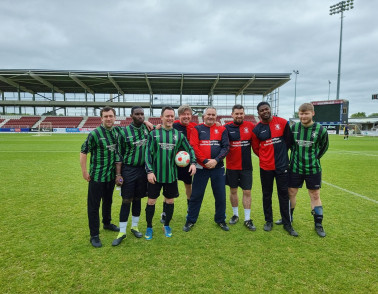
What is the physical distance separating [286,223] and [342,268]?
102 cm

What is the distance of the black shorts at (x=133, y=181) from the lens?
319cm

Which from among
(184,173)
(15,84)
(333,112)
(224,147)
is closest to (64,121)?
(15,84)

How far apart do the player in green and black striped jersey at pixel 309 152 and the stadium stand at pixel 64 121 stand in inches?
1759

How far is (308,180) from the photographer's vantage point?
11.4 ft

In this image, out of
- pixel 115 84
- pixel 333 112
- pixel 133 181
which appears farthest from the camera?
pixel 115 84

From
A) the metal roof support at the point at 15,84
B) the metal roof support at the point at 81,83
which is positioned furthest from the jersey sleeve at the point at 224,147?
the metal roof support at the point at 15,84

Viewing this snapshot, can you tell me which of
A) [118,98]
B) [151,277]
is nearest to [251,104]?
[118,98]

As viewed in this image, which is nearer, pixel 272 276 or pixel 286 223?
pixel 272 276

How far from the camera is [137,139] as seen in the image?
3.25 metres

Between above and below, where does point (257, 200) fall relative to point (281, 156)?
below

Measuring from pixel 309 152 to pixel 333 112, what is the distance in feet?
115

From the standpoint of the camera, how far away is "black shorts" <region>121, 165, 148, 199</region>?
319cm

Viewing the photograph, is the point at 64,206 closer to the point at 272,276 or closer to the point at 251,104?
the point at 272,276

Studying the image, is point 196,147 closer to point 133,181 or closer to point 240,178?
point 240,178
